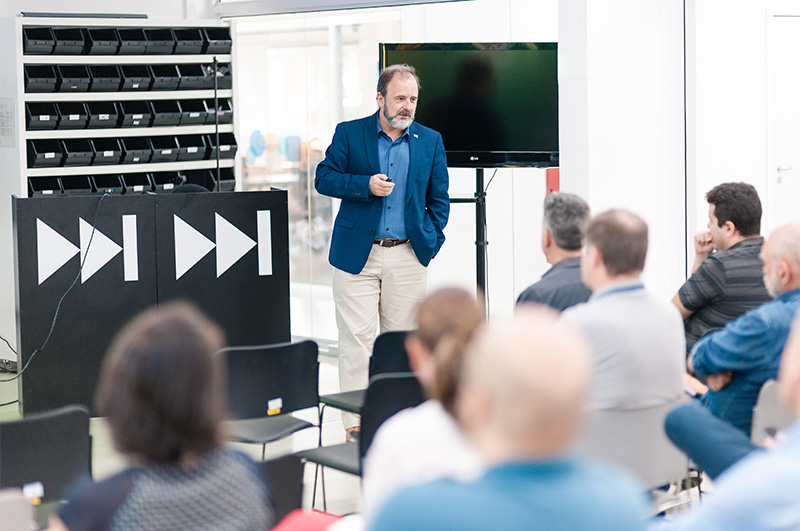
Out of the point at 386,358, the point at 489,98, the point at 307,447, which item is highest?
the point at 489,98

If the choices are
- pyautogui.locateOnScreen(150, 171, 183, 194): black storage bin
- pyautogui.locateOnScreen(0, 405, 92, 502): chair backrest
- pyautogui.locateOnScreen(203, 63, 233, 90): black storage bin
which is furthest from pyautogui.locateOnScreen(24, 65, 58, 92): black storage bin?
pyautogui.locateOnScreen(0, 405, 92, 502): chair backrest

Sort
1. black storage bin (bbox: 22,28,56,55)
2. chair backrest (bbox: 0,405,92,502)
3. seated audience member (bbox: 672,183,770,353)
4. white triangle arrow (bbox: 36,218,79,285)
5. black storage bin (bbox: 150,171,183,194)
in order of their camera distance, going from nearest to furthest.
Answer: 1. chair backrest (bbox: 0,405,92,502)
2. seated audience member (bbox: 672,183,770,353)
3. white triangle arrow (bbox: 36,218,79,285)
4. black storage bin (bbox: 22,28,56,55)
5. black storage bin (bbox: 150,171,183,194)

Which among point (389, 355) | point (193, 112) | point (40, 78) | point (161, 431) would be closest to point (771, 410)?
point (389, 355)

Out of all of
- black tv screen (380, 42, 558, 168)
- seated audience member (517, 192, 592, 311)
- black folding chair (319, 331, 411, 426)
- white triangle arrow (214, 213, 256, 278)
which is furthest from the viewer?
white triangle arrow (214, 213, 256, 278)

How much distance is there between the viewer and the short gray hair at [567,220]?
3354 millimetres

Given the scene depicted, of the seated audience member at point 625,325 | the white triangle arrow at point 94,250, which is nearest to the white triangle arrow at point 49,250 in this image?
the white triangle arrow at point 94,250

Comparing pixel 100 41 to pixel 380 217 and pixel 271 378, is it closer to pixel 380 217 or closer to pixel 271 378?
pixel 380 217

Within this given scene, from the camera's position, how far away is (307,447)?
498 centimetres

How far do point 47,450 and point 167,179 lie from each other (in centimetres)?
450

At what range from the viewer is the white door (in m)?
5.70

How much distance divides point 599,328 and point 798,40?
12.6 ft

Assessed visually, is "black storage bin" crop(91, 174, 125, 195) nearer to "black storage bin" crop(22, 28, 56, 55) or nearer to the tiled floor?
"black storage bin" crop(22, 28, 56, 55)

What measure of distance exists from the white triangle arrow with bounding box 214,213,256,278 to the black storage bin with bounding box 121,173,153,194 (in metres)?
1.52

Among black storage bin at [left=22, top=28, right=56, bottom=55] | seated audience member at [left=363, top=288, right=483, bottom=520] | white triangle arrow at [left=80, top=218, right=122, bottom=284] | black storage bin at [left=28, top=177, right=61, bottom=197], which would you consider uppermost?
black storage bin at [left=22, top=28, right=56, bottom=55]
